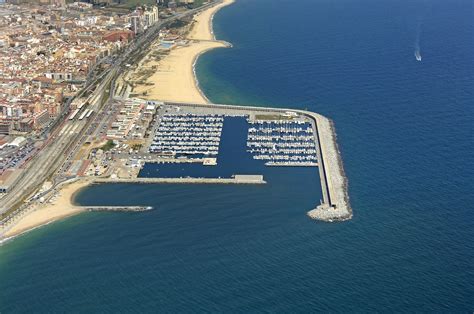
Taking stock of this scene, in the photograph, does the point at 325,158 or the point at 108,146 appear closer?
the point at 325,158

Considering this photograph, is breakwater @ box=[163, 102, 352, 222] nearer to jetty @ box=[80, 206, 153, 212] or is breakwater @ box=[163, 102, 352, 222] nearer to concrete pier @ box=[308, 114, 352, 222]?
concrete pier @ box=[308, 114, 352, 222]

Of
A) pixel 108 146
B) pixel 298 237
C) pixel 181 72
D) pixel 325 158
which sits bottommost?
pixel 298 237

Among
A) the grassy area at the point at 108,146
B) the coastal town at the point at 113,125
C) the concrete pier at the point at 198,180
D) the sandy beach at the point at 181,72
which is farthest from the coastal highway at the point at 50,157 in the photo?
the sandy beach at the point at 181,72

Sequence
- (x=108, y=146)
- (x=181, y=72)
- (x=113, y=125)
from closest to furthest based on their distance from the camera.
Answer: (x=108, y=146), (x=113, y=125), (x=181, y=72)

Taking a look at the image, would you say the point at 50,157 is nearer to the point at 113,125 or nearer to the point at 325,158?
the point at 113,125

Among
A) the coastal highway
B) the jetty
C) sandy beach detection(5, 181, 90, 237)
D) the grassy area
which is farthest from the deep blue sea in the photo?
the grassy area

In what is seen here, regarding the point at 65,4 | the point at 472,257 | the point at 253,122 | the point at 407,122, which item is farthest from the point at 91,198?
the point at 65,4

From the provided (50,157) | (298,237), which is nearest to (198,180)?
(298,237)

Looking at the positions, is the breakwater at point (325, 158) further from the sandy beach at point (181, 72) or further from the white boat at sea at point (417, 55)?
the white boat at sea at point (417, 55)
